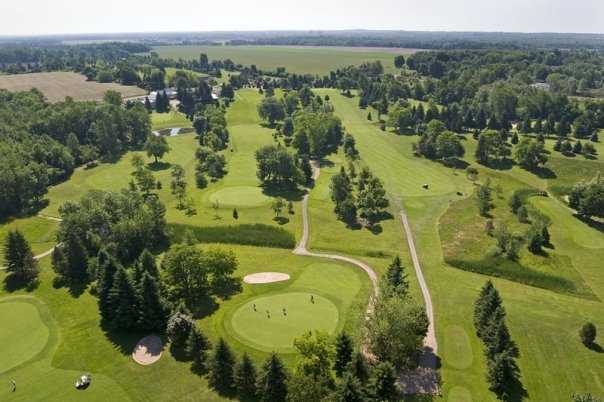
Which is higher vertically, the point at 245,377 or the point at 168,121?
the point at 168,121

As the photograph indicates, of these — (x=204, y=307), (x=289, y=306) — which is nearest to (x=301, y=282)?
(x=289, y=306)

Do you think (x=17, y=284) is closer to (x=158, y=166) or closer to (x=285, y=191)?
(x=285, y=191)

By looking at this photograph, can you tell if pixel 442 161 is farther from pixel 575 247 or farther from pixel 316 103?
pixel 316 103

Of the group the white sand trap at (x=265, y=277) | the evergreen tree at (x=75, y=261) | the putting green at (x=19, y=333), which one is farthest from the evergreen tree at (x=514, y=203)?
the putting green at (x=19, y=333)

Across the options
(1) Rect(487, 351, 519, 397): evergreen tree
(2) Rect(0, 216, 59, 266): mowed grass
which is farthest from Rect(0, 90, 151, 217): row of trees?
(1) Rect(487, 351, 519, 397): evergreen tree

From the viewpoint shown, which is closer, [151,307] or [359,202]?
[151,307]

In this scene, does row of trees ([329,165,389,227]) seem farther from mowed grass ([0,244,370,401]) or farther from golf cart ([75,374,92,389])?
golf cart ([75,374,92,389])

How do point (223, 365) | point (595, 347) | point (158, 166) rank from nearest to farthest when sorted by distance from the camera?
point (223, 365) → point (595, 347) → point (158, 166)

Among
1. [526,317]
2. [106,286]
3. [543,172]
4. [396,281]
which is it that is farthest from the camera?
[543,172]
